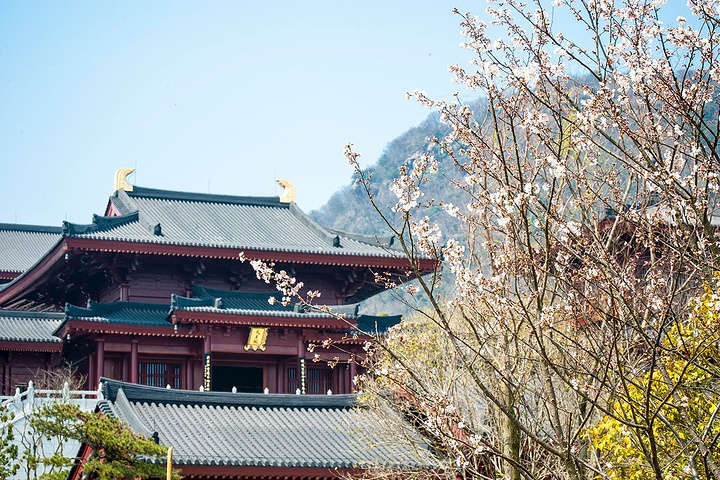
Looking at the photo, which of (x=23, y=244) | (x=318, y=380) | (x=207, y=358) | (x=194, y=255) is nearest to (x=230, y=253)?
(x=194, y=255)

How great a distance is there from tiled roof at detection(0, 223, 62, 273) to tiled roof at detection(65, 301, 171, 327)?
43.4 ft

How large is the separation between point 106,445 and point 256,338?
11.0 m

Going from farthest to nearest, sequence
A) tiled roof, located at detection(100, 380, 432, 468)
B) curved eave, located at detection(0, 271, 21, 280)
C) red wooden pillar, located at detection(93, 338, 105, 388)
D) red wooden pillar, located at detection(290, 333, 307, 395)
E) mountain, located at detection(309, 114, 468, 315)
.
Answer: mountain, located at detection(309, 114, 468, 315)
curved eave, located at detection(0, 271, 21, 280)
red wooden pillar, located at detection(290, 333, 307, 395)
red wooden pillar, located at detection(93, 338, 105, 388)
tiled roof, located at detection(100, 380, 432, 468)

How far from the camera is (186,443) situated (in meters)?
22.5

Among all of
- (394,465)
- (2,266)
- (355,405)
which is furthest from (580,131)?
(2,266)

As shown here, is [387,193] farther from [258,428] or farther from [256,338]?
[258,428]

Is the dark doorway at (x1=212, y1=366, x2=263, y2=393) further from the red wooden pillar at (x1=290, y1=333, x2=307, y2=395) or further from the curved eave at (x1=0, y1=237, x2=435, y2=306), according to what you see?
the curved eave at (x1=0, y1=237, x2=435, y2=306)

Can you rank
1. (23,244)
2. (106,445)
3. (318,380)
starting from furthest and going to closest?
(23,244) < (318,380) < (106,445)

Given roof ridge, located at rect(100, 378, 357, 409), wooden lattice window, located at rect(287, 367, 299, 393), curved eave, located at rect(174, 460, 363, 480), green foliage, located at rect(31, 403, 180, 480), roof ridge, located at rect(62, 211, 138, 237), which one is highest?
roof ridge, located at rect(62, 211, 138, 237)

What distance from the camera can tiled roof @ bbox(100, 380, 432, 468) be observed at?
2217cm

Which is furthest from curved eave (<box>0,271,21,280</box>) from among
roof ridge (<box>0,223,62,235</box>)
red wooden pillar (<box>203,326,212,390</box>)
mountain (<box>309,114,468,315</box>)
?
mountain (<box>309,114,468,315</box>)

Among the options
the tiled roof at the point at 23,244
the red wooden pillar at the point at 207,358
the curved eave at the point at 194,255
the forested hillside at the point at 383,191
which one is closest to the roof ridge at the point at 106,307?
the curved eave at the point at 194,255

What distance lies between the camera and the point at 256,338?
30.2m

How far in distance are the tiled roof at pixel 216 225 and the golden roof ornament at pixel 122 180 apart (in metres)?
0.23
